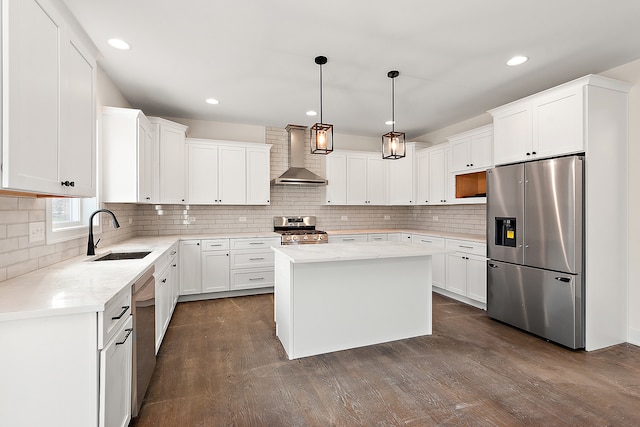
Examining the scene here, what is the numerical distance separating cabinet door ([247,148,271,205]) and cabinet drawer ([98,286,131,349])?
3.28 meters

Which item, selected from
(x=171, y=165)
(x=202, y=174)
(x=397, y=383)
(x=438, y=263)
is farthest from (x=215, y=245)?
(x=438, y=263)

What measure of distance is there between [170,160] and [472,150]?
13.8 feet

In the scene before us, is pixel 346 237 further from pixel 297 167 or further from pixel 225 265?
pixel 225 265

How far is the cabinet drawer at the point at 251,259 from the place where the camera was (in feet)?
15.0

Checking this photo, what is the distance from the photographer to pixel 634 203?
9.79ft

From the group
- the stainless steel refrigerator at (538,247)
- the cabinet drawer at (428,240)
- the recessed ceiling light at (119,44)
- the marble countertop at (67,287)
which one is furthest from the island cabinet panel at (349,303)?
the recessed ceiling light at (119,44)

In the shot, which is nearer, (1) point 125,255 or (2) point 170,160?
(1) point 125,255

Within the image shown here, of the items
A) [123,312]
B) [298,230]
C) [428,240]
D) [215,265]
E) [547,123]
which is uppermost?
[547,123]

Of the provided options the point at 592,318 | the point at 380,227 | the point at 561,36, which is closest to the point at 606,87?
the point at 561,36

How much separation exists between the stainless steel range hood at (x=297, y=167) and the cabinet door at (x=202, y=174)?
0.98 meters

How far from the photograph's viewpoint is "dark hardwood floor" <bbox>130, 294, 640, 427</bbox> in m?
1.96

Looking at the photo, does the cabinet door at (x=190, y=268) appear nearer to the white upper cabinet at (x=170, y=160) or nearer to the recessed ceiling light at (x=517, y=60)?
the white upper cabinet at (x=170, y=160)

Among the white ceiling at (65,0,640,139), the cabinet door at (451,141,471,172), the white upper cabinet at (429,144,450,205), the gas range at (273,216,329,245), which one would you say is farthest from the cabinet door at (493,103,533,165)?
the gas range at (273,216,329,245)

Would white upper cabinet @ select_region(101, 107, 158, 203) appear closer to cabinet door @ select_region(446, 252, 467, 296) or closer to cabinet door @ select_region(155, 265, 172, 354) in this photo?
cabinet door @ select_region(155, 265, 172, 354)
